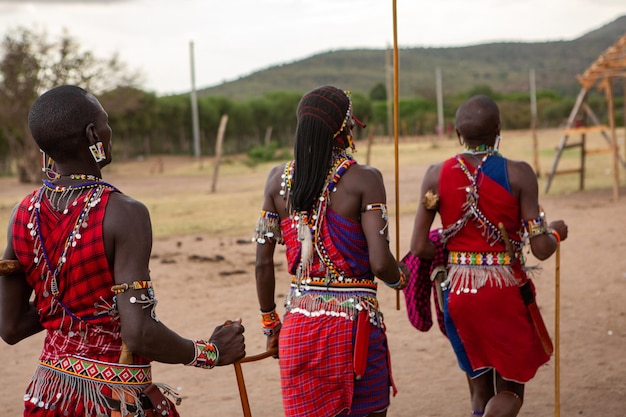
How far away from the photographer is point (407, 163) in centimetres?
2878

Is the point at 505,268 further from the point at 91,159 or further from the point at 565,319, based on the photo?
the point at 565,319

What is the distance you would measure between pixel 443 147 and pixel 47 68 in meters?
18.7

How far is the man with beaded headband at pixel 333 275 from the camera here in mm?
3107

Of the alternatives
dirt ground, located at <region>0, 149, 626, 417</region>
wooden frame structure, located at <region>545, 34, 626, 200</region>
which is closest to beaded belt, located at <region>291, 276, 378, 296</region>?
dirt ground, located at <region>0, 149, 626, 417</region>

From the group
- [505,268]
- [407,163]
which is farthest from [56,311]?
[407,163]

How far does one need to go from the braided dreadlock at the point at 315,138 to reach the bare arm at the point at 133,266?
925 mm

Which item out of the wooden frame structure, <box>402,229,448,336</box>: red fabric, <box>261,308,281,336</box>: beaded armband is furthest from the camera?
the wooden frame structure

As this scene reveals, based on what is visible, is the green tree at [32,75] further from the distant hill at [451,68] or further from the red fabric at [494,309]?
the distant hill at [451,68]

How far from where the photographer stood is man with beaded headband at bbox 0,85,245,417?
230 cm

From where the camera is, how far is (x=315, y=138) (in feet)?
10.3

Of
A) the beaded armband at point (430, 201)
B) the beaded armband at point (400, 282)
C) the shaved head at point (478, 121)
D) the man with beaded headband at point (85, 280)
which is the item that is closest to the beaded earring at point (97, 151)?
the man with beaded headband at point (85, 280)

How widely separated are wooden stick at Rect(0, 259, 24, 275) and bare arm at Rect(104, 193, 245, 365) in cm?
32

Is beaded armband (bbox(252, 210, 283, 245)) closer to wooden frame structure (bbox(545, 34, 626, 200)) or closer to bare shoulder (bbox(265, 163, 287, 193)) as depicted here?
bare shoulder (bbox(265, 163, 287, 193))

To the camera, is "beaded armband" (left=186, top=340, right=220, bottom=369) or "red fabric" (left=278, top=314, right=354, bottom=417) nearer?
"beaded armband" (left=186, top=340, right=220, bottom=369)
